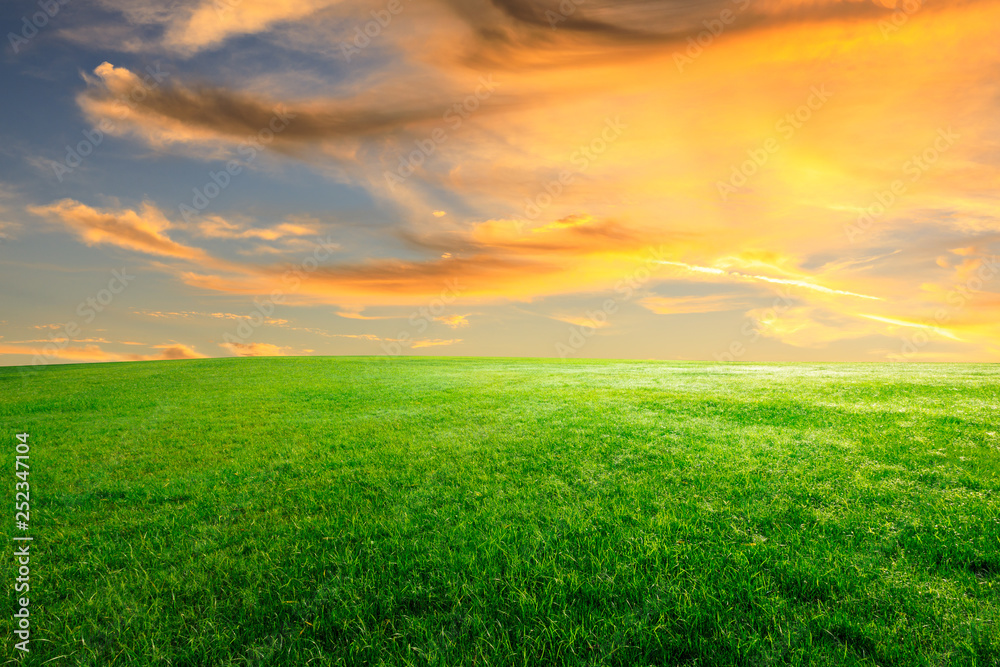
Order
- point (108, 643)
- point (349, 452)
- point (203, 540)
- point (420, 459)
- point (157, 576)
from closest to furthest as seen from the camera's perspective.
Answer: point (108, 643) < point (157, 576) < point (203, 540) < point (420, 459) < point (349, 452)

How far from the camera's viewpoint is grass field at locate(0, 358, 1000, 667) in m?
4.24

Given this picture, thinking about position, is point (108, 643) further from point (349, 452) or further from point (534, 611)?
point (349, 452)

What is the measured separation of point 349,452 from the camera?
11.3 m

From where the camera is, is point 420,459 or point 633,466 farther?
point 420,459

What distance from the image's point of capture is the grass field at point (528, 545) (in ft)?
13.9

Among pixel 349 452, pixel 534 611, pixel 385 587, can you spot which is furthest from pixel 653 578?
pixel 349 452

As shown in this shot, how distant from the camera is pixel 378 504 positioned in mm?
7637

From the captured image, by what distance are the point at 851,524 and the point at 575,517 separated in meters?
4.01

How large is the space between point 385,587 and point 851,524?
661cm

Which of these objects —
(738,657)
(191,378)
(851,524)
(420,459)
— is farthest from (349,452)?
(191,378)

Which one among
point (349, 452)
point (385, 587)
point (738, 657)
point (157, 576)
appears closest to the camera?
point (738, 657)

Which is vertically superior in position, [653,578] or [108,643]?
[653,578]

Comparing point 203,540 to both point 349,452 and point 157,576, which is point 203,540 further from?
point 349,452

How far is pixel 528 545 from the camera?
233 inches
